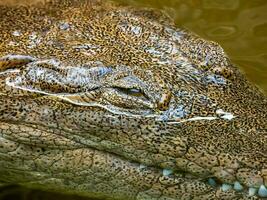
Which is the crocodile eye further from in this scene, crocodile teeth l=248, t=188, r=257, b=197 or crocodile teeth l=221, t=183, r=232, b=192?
crocodile teeth l=248, t=188, r=257, b=197

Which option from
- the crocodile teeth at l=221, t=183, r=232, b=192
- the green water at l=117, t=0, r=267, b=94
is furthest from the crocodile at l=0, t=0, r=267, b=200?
the green water at l=117, t=0, r=267, b=94

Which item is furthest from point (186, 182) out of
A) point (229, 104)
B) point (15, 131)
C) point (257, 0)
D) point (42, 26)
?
point (257, 0)

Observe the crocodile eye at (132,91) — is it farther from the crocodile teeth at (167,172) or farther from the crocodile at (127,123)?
the crocodile teeth at (167,172)

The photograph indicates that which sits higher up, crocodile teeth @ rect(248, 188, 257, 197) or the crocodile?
the crocodile

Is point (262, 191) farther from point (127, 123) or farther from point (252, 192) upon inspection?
point (127, 123)

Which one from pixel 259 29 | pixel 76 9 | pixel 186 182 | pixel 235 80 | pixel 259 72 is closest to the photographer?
pixel 186 182

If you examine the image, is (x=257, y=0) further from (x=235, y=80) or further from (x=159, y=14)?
(x=235, y=80)
